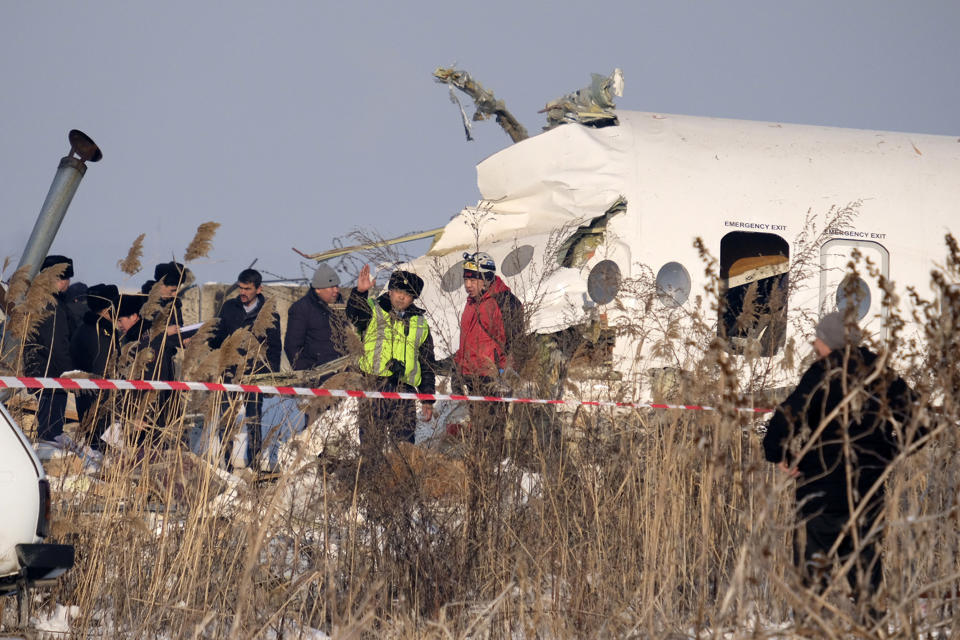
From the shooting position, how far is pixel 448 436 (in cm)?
593

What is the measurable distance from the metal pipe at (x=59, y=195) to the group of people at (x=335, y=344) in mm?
179

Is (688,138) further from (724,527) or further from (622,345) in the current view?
(724,527)

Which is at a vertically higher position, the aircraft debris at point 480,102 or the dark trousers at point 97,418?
the aircraft debris at point 480,102

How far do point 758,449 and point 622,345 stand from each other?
391cm

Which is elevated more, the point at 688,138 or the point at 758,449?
the point at 688,138

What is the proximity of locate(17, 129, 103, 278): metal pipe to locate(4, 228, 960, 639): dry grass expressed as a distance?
1.17 metres

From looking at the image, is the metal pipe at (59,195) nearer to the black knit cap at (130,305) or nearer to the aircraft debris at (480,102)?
the black knit cap at (130,305)

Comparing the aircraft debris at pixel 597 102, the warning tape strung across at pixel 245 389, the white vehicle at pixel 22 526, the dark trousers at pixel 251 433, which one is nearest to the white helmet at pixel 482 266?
the warning tape strung across at pixel 245 389

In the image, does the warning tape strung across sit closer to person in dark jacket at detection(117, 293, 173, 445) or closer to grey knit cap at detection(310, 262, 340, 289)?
person in dark jacket at detection(117, 293, 173, 445)

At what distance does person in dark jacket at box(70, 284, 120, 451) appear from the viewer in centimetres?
539

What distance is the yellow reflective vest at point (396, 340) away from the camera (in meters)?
7.11

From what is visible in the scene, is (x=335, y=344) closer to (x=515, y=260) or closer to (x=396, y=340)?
(x=396, y=340)

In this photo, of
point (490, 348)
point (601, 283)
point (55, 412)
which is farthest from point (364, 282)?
point (490, 348)

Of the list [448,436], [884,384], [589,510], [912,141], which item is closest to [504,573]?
[589,510]
